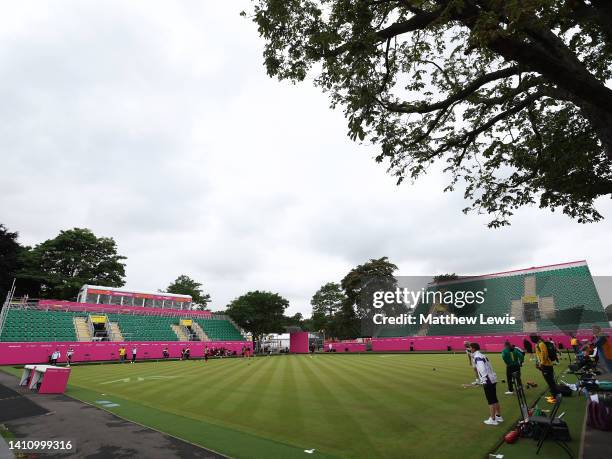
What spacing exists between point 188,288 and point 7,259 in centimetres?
3999

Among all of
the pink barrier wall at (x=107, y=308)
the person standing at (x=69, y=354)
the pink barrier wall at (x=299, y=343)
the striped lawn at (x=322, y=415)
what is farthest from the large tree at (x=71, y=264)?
the striped lawn at (x=322, y=415)

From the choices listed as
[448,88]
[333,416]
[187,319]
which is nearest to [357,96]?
[448,88]

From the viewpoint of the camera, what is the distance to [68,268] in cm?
5272

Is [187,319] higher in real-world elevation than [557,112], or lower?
lower

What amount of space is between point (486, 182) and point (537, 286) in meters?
41.0

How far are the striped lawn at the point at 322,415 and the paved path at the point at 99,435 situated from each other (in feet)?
1.39

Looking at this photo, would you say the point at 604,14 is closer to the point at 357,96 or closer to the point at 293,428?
the point at 357,96

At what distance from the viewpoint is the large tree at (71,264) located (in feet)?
163

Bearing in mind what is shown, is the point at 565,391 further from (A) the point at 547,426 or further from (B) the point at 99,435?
(B) the point at 99,435

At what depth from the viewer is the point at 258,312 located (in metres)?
54.2

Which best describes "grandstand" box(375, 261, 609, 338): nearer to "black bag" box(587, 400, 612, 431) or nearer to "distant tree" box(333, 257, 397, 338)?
"distant tree" box(333, 257, 397, 338)

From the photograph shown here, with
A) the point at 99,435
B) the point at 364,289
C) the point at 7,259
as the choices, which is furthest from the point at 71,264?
the point at 99,435

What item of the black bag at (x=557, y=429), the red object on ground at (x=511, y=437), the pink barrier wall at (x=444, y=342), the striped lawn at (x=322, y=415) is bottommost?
the striped lawn at (x=322, y=415)

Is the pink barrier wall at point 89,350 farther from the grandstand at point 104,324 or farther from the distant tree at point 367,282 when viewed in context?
the distant tree at point 367,282
